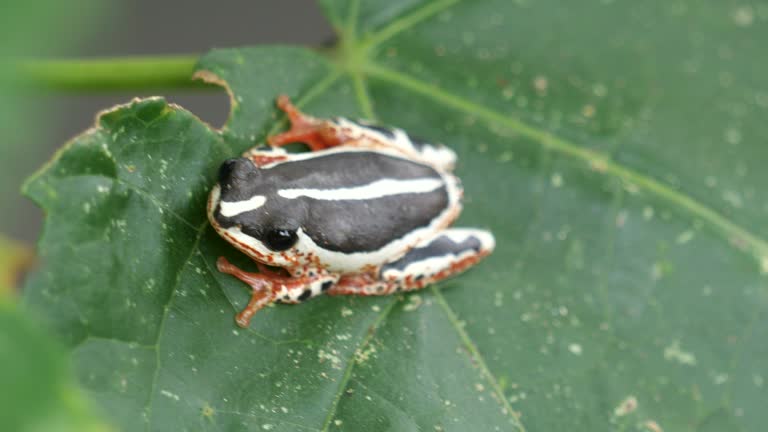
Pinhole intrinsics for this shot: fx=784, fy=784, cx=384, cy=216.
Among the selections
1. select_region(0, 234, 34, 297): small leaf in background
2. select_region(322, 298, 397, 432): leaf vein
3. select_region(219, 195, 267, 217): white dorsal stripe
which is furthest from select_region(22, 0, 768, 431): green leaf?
select_region(0, 234, 34, 297): small leaf in background

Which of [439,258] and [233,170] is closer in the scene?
[233,170]

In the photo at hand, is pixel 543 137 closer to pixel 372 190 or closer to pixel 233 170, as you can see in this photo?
pixel 372 190

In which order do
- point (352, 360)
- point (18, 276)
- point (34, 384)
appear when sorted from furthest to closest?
point (18, 276) < point (352, 360) < point (34, 384)

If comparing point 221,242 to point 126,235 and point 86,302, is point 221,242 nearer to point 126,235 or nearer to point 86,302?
point 126,235

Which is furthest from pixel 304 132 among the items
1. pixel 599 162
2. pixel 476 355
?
pixel 599 162

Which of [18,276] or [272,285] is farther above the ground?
[18,276]

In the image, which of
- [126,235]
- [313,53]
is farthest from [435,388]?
[313,53]
